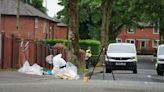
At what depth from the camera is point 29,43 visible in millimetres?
35594

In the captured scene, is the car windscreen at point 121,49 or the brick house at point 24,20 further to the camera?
the brick house at point 24,20

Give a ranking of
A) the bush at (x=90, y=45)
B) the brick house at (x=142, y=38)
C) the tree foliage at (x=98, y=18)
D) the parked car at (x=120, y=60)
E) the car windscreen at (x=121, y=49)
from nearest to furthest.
A: 1. the parked car at (x=120, y=60)
2. the car windscreen at (x=121, y=49)
3. the bush at (x=90, y=45)
4. the tree foliage at (x=98, y=18)
5. the brick house at (x=142, y=38)

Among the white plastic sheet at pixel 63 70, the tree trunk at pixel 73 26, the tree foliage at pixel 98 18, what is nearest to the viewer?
the white plastic sheet at pixel 63 70

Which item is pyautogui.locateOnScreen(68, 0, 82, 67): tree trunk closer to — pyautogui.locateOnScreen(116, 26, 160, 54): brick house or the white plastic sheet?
the white plastic sheet

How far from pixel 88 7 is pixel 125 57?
171 feet

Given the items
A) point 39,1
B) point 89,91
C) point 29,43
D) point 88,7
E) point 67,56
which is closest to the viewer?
point 89,91

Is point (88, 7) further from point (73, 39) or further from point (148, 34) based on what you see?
point (73, 39)

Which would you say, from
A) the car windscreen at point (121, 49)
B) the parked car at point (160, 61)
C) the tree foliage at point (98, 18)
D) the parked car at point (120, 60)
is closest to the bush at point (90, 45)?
the tree foliage at point (98, 18)

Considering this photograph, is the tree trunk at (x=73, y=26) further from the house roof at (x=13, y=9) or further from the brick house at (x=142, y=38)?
the brick house at (x=142, y=38)

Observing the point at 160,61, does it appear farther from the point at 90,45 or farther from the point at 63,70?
the point at 90,45

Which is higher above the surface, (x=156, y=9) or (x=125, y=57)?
(x=156, y=9)

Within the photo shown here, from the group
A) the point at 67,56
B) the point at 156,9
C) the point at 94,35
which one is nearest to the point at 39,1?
the point at 94,35

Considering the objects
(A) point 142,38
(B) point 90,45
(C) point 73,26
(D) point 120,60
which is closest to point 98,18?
(A) point 142,38

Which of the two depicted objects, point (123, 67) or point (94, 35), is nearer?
point (123, 67)
